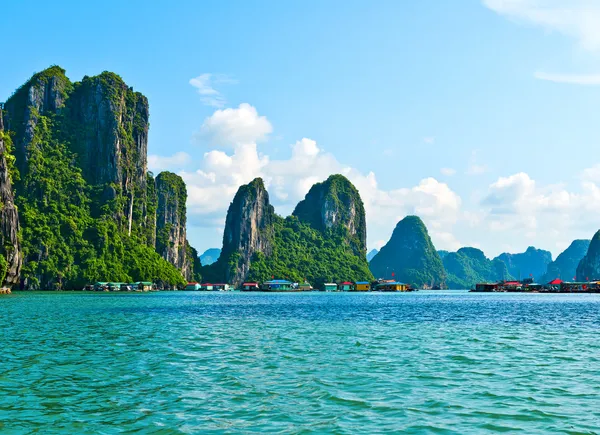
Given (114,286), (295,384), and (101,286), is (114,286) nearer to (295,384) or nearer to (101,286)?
(101,286)

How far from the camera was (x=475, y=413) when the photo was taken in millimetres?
16469

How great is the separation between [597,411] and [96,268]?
18898 cm

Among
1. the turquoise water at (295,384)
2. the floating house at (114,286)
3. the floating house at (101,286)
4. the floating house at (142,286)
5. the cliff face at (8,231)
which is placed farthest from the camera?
the floating house at (142,286)

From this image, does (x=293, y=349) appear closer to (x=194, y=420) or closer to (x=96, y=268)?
(x=194, y=420)

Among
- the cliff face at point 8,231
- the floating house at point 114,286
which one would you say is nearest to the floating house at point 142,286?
the floating house at point 114,286

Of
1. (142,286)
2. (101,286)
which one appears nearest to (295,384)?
(101,286)

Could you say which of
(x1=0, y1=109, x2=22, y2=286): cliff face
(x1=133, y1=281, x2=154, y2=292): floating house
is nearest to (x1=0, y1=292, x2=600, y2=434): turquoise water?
(x1=0, y1=109, x2=22, y2=286): cliff face

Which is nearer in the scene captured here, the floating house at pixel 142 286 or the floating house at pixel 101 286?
the floating house at pixel 101 286

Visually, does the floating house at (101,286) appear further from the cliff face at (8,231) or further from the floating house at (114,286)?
the cliff face at (8,231)

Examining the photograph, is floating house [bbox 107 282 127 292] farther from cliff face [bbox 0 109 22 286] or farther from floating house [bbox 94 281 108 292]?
cliff face [bbox 0 109 22 286]

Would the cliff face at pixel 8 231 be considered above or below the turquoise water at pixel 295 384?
above

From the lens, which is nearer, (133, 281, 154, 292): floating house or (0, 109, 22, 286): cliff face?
(0, 109, 22, 286): cliff face

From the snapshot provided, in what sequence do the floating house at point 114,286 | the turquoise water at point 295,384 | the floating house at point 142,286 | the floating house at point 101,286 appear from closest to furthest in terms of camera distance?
the turquoise water at point 295,384 → the floating house at point 101,286 → the floating house at point 114,286 → the floating house at point 142,286

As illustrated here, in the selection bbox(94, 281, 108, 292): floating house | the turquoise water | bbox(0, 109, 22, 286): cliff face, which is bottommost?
the turquoise water
